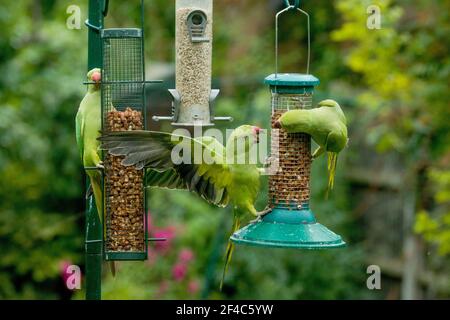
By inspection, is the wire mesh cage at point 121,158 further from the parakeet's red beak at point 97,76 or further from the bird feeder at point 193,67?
the bird feeder at point 193,67

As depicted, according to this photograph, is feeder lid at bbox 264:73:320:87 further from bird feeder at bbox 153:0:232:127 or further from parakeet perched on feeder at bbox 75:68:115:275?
parakeet perched on feeder at bbox 75:68:115:275

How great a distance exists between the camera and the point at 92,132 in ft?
16.0

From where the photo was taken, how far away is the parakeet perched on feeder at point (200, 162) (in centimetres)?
456

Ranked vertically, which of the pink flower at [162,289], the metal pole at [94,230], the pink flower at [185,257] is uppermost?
the metal pole at [94,230]

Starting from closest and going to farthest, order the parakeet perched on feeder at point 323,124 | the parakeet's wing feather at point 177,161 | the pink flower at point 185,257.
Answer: the parakeet's wing feather at point 177,161 < the parakeet perched on feeder at point 323,124 < the pink flower at point 185,257

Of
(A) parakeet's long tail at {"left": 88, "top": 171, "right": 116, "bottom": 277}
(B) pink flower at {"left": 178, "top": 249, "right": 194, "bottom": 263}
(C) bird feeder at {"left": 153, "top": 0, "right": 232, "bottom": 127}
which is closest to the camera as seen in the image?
(A) parakeet's long tail at {"left": 88, "top": 171, "right": 116, "bottom": 277}

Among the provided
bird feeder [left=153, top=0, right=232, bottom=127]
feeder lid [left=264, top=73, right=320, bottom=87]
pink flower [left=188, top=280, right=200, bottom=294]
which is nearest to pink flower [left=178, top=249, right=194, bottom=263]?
pink flower [left=188, top=280, right=200, bottom=294]

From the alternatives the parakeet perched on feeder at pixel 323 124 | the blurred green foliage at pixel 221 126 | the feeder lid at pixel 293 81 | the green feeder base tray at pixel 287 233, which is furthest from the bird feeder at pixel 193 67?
the blurred green foliage at pixel 221 126

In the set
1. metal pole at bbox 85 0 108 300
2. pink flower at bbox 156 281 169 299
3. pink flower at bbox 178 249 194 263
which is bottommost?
pink flower at bbox 156 281 169 299

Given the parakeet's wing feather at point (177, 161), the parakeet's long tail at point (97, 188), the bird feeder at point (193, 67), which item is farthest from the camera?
the bird feeder at point (193, 67)

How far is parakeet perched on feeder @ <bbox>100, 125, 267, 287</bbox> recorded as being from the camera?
4.56 meters

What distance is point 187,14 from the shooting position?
530cm

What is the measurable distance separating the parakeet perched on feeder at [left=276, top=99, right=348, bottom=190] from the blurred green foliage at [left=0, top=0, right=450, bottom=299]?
2361 mm

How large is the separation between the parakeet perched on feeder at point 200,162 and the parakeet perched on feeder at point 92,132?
0.29 m
